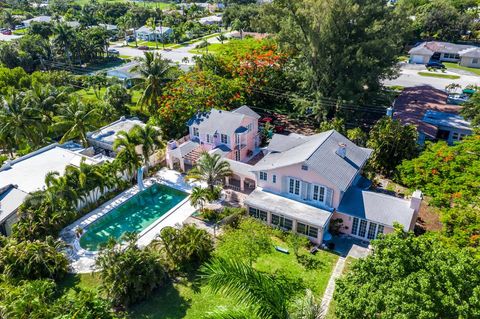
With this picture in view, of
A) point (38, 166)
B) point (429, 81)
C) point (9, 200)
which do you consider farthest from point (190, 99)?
point (429, 81)

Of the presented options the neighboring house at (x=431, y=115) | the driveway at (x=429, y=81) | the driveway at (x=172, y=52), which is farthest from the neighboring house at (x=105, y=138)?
the driveway at (x=429, y=81)

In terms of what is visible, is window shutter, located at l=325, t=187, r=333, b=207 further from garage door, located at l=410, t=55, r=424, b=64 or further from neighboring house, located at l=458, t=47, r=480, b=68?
neighboring house, located at l=458, t=47, r=480, b=68

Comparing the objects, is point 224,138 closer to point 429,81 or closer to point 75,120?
point 75,120

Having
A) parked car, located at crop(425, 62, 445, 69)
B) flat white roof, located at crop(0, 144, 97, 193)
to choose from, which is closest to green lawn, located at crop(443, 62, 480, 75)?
parked car, located at crop(425, 62, 445, 69)

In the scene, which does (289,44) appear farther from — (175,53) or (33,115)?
(175,53)

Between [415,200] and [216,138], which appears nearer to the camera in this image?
[415,200]

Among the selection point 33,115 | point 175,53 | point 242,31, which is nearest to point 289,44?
point 33,115
